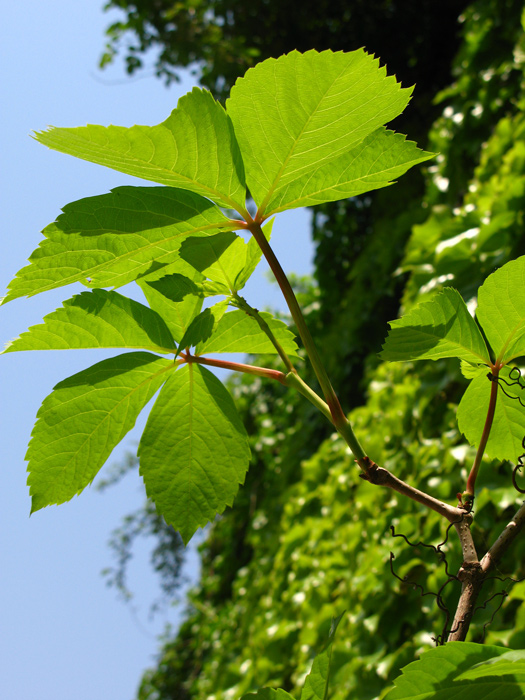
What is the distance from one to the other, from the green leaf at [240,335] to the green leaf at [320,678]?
0.27m

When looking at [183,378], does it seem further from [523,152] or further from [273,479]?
[273,479]

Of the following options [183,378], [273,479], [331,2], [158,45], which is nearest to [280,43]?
[331,2]

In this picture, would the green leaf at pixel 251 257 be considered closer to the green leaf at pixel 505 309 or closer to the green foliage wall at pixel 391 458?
the green leaf at pixel 505 309

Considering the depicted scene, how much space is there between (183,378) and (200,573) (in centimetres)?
488

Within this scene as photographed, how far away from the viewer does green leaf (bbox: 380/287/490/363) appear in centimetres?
52

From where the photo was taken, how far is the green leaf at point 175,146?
449 millimetres

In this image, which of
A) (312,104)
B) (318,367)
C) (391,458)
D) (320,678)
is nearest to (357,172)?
(312,104)

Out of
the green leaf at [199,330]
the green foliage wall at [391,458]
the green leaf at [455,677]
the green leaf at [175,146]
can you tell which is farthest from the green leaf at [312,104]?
the green foliage wall at [391,458]

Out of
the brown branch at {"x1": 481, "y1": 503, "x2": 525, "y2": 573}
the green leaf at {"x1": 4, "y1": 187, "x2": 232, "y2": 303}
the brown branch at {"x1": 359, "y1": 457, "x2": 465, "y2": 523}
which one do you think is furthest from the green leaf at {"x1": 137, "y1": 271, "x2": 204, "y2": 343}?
the brown branch at {"x1": 481, "y1": 503, "x2": 525, "y2": 573}

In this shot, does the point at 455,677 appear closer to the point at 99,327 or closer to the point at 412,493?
the point at 412,493

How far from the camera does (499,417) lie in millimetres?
596

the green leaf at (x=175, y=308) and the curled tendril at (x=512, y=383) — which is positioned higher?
the green leaf at (x=175, y=308)

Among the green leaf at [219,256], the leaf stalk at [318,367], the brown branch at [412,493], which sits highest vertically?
the green leaf at [219,256]

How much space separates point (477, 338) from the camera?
0.52 meters
